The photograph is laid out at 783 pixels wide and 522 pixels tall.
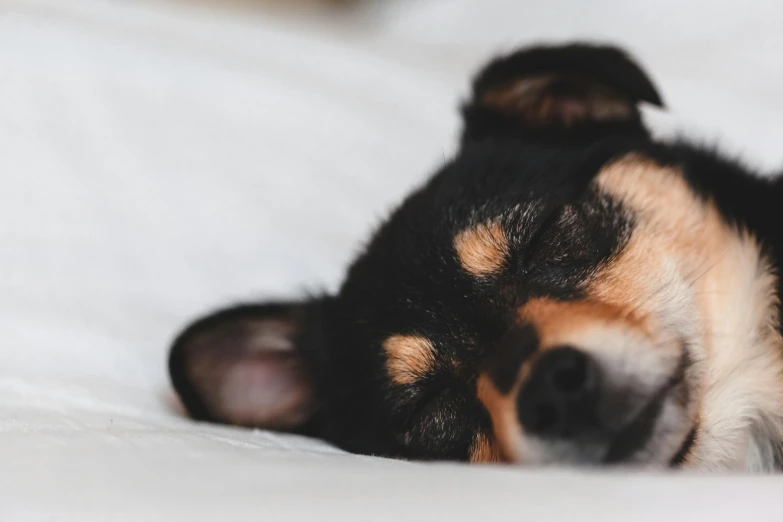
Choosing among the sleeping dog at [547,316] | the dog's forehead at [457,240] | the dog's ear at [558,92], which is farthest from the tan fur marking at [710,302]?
the dog's ear at [558,92]

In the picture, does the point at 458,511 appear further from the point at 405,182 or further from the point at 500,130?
the point at 405,182

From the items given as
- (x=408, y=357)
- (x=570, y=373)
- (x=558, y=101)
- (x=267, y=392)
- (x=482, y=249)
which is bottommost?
(x=267, y=392)

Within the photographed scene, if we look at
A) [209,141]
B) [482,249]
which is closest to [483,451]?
[482,249]

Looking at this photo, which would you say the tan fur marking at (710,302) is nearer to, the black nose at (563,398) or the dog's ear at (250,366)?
the black nose at (563,398)

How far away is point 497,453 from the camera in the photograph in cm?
120

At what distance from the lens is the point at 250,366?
169 cm

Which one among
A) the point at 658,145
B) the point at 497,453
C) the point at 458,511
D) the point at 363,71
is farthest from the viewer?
the point at 363,71

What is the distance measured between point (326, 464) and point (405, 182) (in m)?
1.58

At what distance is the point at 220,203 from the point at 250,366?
28.5 inches

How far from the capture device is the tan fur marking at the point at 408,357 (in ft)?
4.37

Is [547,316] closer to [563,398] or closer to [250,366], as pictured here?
[563,398]

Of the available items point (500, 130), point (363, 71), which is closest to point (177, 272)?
point (500, 130)

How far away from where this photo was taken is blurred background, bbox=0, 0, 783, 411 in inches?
68.0

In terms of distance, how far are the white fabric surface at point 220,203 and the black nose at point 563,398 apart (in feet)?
0.65
